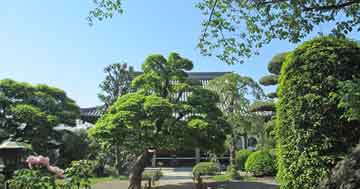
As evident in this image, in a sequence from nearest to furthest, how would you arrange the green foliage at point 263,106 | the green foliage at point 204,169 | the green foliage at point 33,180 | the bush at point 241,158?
the green foliage at point 33,180 < the green foliage at point 263,106 < the green foliage at point 204,169 < the bush at point 241,158

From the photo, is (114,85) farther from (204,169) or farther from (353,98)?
(353,98)

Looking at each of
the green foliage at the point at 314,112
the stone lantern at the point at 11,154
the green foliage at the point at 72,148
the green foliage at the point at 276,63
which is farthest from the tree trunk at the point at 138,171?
the green foliage at the point at 72,148

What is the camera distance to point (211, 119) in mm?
10977

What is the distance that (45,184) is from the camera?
4.91m

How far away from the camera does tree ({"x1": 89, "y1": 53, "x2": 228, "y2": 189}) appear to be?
9797mm

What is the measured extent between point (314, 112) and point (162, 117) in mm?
5730

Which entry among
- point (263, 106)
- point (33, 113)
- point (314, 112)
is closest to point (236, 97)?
point (263, 106)

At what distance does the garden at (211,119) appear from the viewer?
4.90m

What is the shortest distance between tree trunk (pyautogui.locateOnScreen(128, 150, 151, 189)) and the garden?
3 cm

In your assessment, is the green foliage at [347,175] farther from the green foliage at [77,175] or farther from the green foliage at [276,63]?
the green foliage at [276,63]

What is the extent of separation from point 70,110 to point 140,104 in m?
10.7

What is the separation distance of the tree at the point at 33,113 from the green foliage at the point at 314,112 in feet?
47.7

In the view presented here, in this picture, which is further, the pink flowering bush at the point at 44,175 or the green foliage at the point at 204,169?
the green foliage at the point at 204,169

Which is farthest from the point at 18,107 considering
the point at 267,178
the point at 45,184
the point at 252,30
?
the point at 252,30
